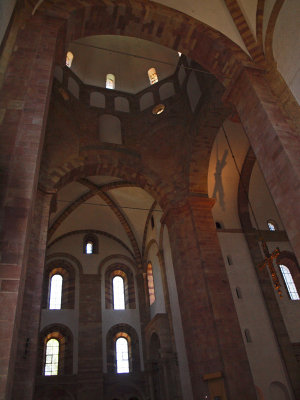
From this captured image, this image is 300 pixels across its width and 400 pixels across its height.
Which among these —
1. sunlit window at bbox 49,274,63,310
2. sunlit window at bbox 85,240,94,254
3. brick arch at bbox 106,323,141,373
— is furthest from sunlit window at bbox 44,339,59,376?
sunlit window at bbox 85,240,94,254

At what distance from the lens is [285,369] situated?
11555 mm

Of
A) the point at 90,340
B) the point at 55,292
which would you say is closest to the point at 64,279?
the point at 55,292

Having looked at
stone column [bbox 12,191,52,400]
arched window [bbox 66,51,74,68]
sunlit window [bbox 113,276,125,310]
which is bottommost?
stone column [bbox 12,191,52,400]

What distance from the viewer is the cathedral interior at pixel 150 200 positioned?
6.55 metres

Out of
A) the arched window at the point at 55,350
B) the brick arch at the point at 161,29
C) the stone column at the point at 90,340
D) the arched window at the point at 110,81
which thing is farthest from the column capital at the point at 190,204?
the arched window at the point at 55,350

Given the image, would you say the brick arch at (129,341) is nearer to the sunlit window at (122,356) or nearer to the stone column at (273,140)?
the sunlit window at (122,356)

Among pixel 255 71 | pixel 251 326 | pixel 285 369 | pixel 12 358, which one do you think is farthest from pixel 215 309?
pixel 12 358

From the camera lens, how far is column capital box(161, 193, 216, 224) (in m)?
12.7

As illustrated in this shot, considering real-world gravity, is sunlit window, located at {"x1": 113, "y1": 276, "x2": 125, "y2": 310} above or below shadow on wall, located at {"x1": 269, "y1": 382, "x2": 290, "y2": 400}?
above

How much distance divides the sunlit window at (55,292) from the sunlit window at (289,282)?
11.4m

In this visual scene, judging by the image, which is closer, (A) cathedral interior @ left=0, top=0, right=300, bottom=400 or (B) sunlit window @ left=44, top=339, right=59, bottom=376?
(A) cathedral interior @ left=0, top=0, right=300, bottom=400

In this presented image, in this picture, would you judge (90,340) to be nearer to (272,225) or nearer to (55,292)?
(55,292)

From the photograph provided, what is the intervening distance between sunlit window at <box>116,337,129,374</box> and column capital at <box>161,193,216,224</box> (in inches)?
339

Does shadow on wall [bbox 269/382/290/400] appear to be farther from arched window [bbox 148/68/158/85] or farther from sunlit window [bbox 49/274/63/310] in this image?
arched window [bbox 148/68/158/85]
